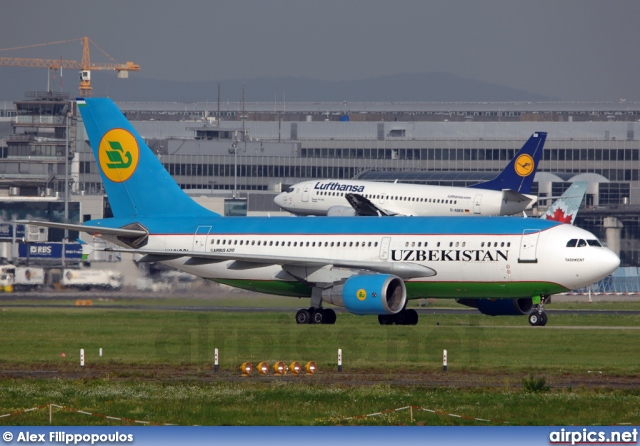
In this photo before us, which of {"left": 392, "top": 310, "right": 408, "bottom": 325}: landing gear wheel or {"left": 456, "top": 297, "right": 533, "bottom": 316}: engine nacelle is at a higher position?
{"left": 456, "top": 297, "right": 533, "bottom": 316}: engine nacelle

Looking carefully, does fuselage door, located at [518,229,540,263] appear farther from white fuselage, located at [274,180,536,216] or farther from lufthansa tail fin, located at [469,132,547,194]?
lufthansa tail fin, located at [469,132,547,194]

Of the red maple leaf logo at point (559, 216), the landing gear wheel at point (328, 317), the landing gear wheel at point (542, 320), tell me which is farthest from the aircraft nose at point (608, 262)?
the red maple leaf logo at point (559, 216)

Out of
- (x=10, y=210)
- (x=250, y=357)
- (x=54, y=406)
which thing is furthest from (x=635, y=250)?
(x=54, y=406)

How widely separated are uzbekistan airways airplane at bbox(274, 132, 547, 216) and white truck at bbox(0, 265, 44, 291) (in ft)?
73.9

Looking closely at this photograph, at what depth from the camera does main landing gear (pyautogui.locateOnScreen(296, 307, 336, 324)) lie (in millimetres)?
50906

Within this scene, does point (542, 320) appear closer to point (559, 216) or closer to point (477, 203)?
point (477, 203)

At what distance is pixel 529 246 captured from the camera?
160 feet

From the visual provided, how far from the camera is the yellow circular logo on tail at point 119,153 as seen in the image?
58.8 m

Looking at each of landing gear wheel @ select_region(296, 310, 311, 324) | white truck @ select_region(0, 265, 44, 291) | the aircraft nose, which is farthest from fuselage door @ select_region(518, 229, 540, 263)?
white truck @ select_region(0, 265, 44, 291)

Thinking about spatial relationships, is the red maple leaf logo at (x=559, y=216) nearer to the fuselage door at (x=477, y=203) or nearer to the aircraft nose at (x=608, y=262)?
the fuselage door at (x=477, y=203)

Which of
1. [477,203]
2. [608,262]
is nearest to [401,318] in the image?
[608,262]

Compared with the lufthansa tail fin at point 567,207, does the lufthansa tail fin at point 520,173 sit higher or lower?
higher

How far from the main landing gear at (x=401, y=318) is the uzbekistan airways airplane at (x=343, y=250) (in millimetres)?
53

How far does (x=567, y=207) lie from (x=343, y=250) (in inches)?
1497
